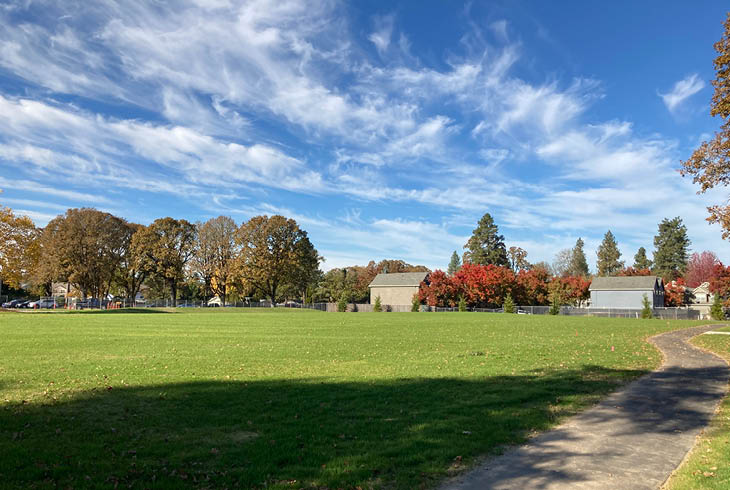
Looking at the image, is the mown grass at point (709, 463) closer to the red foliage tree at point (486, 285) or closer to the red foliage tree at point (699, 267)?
the red foliage tree at point (486, 285)

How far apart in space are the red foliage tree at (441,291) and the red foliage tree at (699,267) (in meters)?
60.6

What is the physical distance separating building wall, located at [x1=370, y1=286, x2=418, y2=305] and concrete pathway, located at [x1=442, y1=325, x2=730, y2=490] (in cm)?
6994

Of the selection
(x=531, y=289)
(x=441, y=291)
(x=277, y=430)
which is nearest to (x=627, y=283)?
(x=531, y=289)

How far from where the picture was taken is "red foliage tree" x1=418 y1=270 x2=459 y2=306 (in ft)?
219

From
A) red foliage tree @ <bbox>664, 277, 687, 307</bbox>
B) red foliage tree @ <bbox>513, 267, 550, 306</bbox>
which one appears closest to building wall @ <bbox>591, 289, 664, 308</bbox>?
red foliage tree @ <bbox>664, 277, 687, 307</bbox>

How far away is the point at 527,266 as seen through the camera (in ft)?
343

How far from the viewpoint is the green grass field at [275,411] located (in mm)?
5168

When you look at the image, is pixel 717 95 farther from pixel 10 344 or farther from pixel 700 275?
pixel 700 275

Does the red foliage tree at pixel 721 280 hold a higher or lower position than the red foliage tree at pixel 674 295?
higher

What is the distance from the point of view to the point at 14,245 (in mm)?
47531

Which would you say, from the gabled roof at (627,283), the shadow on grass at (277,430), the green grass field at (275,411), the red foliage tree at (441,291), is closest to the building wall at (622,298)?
the gabled roof at (627,283)

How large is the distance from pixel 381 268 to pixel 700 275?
68.7 meters

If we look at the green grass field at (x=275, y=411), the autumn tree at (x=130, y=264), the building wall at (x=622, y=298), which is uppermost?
the autumn tree at (x=130, y=264)

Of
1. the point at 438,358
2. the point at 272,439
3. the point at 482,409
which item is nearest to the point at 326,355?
the point at 438,358
